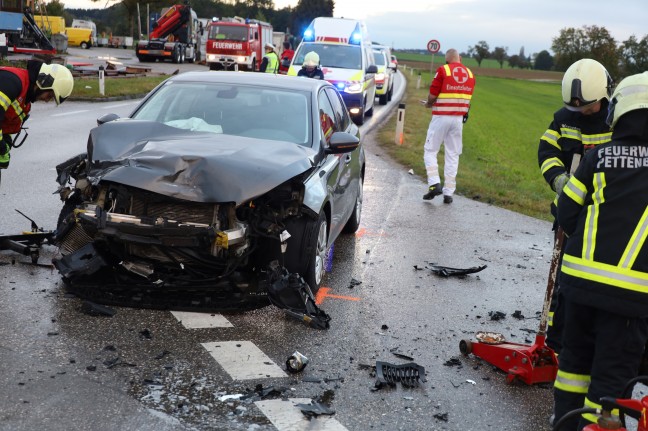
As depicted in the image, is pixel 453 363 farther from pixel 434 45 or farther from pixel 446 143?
pixel 434 45

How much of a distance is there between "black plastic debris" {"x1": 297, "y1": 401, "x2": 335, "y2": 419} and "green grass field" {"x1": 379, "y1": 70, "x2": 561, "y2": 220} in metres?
7.83

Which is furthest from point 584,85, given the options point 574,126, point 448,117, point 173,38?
point 173,38

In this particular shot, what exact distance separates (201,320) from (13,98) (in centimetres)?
226

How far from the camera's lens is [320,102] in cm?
737

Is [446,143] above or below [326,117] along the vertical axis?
below

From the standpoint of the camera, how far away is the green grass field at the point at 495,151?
13.0 meters

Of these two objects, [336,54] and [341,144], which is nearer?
[341,144]

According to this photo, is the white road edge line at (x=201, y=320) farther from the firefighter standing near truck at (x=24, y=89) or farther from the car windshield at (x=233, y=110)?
the firefighter standing near truck at (x=24, y=89)

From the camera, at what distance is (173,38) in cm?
5103

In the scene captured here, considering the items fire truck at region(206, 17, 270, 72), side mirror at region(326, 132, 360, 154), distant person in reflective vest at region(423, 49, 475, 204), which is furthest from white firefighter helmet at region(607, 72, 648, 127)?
fire truck at region(206, 17, 270, 72)

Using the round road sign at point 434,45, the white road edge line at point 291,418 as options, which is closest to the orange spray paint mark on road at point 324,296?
the white road edge line at point 291,418

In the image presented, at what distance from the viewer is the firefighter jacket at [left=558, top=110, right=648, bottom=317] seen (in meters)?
3.45

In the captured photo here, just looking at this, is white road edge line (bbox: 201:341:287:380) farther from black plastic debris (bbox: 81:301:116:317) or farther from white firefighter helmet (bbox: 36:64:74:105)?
white firefighter helmet (bbox: 36:64:74:105)

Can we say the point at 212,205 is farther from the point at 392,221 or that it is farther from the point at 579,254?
the point at 392,221
